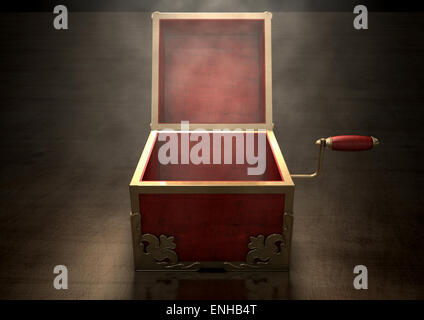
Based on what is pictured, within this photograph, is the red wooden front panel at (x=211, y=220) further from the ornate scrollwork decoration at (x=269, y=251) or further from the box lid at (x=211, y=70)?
the box lid at (x=211, y=70)

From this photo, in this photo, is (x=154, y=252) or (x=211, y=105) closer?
(x=154, y=252)

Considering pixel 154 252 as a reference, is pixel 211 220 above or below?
above

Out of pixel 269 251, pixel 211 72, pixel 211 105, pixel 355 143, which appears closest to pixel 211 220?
pixel 269 251

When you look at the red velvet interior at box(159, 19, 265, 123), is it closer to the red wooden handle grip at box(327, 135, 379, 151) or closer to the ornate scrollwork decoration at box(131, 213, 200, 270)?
the red wooden handle grip at box(327, 135, 379, 151)

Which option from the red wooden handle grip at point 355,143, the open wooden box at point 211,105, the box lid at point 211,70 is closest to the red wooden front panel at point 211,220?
the open wooden box at point 211,105

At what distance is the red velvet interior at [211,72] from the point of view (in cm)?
186

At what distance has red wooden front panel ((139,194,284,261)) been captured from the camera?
4.10 ft

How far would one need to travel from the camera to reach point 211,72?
189 cm

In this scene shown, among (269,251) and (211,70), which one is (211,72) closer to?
(211,70)

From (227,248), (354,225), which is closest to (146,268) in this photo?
(227,248)

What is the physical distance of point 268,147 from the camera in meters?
1.70

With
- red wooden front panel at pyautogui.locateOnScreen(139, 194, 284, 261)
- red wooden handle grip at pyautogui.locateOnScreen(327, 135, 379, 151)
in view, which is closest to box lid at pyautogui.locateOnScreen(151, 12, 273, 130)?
red wooden handle grip at pyautogui.locateOnScreen(327, 135, 379, 151)

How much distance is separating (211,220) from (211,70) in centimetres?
84
